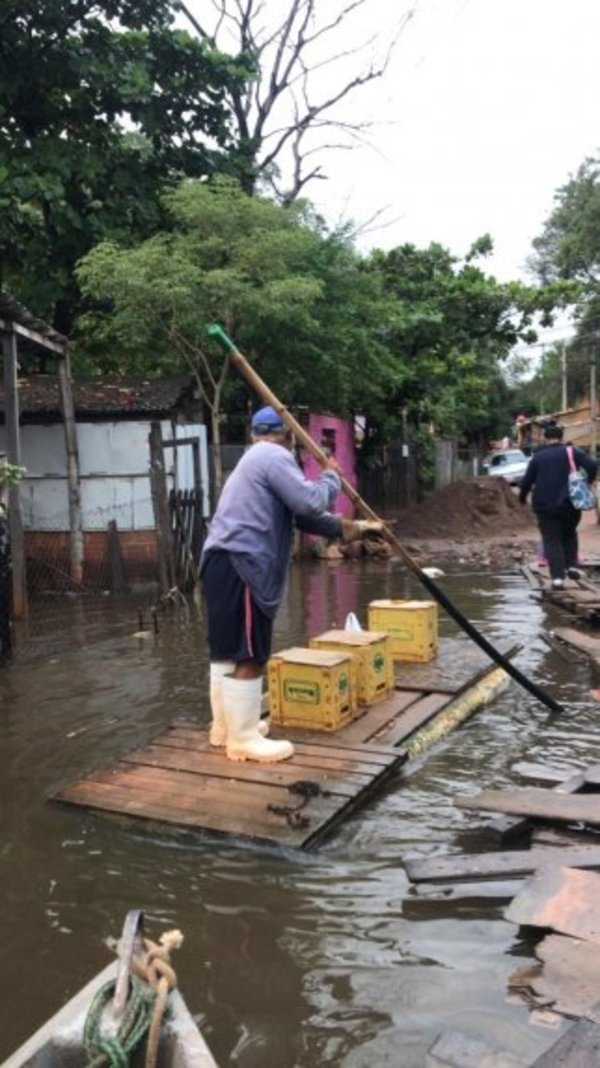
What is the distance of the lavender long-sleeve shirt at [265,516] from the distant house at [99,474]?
819cm

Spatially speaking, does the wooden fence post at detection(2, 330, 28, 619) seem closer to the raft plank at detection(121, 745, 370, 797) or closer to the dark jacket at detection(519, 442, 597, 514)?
the raft plank at detection(121, 745, 370, 797)

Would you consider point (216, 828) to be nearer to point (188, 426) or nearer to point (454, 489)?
point (188, 426)

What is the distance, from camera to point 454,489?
24859mm

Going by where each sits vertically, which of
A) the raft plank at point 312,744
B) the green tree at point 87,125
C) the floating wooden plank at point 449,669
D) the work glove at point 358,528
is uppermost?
the green tree at point 87,125

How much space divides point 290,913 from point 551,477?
26.4 feet

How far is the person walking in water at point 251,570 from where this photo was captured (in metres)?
5.04

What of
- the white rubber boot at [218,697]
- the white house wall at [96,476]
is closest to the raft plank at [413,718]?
the white rubber boot at [218,697]

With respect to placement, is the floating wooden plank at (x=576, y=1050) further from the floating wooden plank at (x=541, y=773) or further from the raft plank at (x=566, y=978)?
the floating wooden plank at (x=541, y=773)

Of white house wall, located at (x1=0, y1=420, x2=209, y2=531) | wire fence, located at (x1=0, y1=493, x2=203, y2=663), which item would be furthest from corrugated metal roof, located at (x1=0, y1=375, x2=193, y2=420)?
wire fence, located at (x1=0, y1=493, x2=203, y2=663)

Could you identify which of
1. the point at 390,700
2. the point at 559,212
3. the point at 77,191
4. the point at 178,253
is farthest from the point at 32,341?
the point at 559,212

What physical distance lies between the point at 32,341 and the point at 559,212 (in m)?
38.4

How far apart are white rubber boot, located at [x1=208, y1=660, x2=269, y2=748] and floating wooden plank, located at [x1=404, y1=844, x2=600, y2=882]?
1.51 metres

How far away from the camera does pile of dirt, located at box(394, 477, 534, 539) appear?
22.9 m

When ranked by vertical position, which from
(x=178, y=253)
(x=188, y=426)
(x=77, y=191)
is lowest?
(x=188, y=426)
